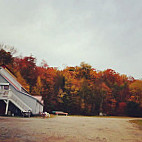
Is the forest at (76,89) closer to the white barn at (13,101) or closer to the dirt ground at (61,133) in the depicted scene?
the white barn at (13,101)

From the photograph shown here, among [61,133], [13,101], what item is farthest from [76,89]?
[61,133]

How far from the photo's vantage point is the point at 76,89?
46.0 meters

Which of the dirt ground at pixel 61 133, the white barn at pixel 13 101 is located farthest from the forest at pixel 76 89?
the dirt ground at pixel 61 133

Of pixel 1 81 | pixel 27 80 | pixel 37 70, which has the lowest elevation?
pixel 1 81

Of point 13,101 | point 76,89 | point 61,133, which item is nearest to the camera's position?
point 61,133

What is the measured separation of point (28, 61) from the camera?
159 ft

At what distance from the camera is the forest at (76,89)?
145 feet

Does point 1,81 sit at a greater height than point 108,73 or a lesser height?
lesser

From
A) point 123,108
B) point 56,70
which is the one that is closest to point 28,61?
point 56,70

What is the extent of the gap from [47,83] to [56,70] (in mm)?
5914

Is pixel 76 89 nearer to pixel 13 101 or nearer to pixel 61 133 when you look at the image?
pixel 13 101

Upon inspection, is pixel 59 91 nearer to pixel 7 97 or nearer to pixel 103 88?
pixel 103 88

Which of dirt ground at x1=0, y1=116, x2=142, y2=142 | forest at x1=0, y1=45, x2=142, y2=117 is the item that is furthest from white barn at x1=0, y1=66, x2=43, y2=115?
forest at x1=0, y1=45, x2=142, y2=117

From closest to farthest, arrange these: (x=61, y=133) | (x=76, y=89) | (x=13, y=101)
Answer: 1. (x=61, y=133)
2. (x=13, y=101)
3. (x=76, y=89)
